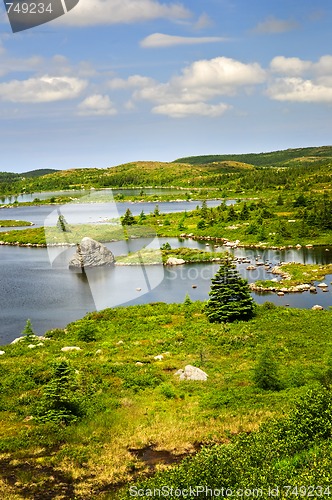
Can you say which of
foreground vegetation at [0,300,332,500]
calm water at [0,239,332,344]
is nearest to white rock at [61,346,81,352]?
foreground vegetation at [0,300,332,500]

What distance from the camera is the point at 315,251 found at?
93438mm

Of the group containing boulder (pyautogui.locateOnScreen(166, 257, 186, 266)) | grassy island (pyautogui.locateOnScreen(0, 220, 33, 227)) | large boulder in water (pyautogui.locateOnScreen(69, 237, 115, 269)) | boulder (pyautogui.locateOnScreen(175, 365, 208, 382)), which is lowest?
boulder (pyautogui.locateOnScreen(175, 365, 208, 382))

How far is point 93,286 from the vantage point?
72188mm

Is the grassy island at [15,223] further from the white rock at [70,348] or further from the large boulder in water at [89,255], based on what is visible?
the white rock at [70,348]

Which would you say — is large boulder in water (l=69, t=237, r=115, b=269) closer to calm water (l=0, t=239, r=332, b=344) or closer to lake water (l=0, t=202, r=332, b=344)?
lake water (l=0, t=202, r=332, b=344)

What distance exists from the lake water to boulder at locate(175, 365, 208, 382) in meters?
22.9

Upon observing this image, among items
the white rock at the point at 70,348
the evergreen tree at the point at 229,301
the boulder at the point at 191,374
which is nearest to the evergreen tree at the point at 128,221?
the evergreen tree at the point at 229,301

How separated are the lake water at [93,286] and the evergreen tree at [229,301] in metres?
11.3

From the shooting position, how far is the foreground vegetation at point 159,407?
19484 millimetres

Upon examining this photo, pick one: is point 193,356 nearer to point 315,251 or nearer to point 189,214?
point 315,251

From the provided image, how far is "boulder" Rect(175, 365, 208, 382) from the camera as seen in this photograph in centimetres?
3341

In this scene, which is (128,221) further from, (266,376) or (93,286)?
→ (266,376)

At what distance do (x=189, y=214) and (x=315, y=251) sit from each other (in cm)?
5826

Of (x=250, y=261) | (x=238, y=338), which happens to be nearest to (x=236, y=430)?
(x=238, y=338)
